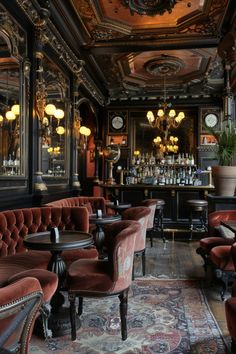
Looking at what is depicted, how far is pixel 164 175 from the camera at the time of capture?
9125 millimetres

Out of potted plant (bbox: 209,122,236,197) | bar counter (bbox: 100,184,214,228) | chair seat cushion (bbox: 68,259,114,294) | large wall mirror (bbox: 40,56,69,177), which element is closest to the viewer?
chair seat cushion (bbox: 68,259,114,294)

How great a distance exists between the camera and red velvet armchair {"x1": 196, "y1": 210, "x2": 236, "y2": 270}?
4.49 m

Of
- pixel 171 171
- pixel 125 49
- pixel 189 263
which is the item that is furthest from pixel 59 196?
pixel 171 171

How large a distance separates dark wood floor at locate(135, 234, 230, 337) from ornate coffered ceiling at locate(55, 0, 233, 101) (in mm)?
4012

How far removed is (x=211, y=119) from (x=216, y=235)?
6.72 meters

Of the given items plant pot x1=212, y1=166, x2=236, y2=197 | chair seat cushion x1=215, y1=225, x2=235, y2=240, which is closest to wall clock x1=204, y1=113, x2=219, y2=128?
plant pot x1=212, y1=166, x2=236, y2=197

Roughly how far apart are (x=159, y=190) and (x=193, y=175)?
1256 mm

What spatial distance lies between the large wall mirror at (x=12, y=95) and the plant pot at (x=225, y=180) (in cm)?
284

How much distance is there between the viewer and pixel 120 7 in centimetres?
566

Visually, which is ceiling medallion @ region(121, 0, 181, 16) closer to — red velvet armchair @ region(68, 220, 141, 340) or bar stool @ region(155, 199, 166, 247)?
bar stool @ region(155, 199, 166, 247)

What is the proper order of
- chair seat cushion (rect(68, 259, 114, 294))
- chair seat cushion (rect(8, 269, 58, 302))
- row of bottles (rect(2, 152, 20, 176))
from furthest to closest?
row of bottles (rect(2, 152, 20, 176)) < chair seat cushion (rect(68, 259, 114, 294)) < chair seat cushion (rect(8, 269, 58, 302))

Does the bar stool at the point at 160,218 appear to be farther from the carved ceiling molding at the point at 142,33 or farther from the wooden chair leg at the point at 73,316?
the wooden chair leg at the point at 73,316

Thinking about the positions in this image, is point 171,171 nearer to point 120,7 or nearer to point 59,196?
point 59,196

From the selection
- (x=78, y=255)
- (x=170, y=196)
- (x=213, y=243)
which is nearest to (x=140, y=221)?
(x=78, y=255)
